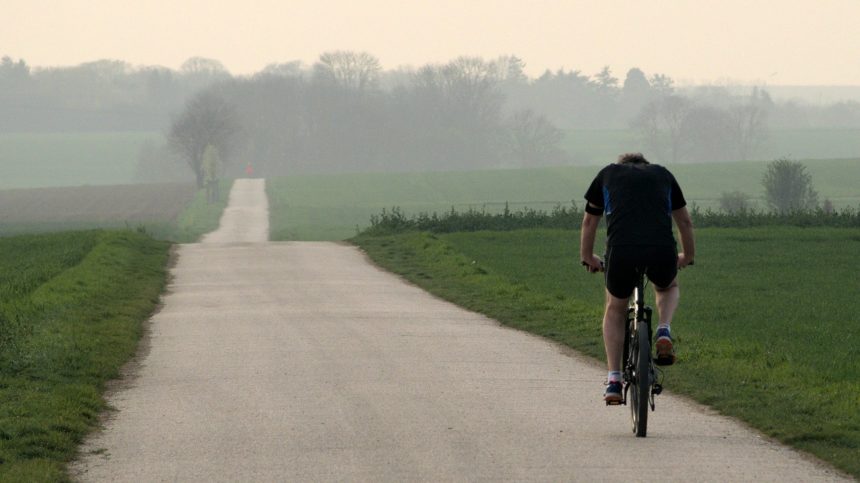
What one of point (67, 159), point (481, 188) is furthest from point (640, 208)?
point (67, 159)

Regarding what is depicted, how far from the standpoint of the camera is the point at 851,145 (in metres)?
180

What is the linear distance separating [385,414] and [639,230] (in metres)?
2.27

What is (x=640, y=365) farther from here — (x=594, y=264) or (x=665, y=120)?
(x=665, y=120)

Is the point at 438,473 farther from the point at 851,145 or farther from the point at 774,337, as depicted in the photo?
the point at 851,145

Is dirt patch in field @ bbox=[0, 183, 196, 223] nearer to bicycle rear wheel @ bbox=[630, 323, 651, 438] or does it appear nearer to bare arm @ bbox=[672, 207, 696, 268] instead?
bare arm @ bbox=[672, 207, 696, 268]

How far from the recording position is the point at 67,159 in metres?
165

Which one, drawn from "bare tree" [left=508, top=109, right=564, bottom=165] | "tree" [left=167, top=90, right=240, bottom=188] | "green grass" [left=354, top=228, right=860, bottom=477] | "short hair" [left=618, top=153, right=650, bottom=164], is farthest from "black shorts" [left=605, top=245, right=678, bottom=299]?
"bare tree" [left=508, top=109, right=564, bottom=165]

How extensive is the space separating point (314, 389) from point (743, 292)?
10997 millimetres

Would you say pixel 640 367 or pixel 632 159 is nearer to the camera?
pixel 640 367

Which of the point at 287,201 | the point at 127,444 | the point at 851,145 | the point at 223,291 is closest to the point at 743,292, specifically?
the point at 223,291

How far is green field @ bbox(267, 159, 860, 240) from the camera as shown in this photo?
9153 cm

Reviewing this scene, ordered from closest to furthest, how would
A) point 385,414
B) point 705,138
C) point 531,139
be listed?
point 385,414 < point 531,139 < point 705,138

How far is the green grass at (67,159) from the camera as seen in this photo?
155 m

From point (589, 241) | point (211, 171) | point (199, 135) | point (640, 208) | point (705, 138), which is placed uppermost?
point (705, 138)
